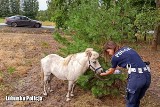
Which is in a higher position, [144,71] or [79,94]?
[144,71]

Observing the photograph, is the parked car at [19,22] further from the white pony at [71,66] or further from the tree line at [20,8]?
the white pony at [71,66]

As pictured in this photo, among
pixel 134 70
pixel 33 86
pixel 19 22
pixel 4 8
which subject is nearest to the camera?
pixel 134 70

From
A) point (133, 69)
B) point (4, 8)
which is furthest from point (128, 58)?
point (4, 8)

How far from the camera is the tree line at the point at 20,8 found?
4497cm

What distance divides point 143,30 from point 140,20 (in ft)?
1.99

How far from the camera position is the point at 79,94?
29.3 feet

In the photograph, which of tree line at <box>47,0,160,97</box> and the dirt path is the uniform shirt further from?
the dirt path

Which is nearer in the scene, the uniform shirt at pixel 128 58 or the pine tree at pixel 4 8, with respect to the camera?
the uniform shirt at pixel 128 58

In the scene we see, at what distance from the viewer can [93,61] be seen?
25.1ft

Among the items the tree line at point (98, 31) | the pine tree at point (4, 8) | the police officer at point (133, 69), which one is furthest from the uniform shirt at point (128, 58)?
the pine tree at point (4, 8)

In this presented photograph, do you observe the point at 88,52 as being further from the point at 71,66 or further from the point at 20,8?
the point at 20,8

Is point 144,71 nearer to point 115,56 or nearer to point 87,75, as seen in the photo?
point 115,56

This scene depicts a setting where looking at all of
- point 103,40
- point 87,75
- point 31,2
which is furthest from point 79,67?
point 31,2

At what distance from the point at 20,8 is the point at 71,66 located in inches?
1542
